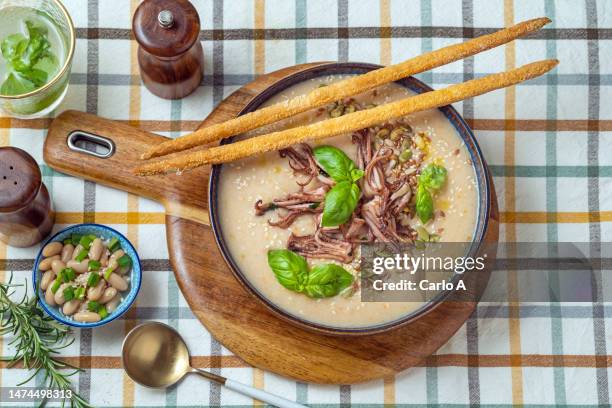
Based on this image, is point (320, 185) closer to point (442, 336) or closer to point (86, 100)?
point (442, 336)

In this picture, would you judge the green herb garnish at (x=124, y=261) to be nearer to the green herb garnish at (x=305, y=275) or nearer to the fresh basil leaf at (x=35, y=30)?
the green herb garnish at (x=305, y=275)

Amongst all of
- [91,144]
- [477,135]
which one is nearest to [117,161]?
[91,144]

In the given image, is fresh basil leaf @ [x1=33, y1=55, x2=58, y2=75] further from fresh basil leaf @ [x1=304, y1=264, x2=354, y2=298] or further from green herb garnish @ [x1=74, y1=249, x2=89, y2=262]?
fresh basil leaf @ [x1=304, y1=264, x2=354, y2=298]

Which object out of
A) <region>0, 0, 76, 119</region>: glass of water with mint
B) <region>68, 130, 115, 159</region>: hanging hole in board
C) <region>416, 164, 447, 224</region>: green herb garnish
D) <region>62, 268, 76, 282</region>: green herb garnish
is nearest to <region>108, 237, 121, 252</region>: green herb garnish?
<region>62, 268, 76, 282</region>: green herb garnish

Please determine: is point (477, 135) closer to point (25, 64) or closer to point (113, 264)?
point (113, 264)

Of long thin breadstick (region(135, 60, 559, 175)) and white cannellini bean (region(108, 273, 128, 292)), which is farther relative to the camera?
white cannellini bean (region(108, 273, 128, 292))
